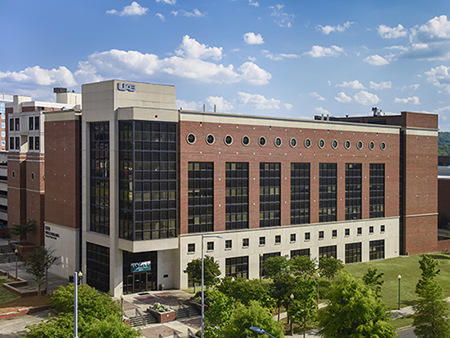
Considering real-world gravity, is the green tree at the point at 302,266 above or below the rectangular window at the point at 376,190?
below

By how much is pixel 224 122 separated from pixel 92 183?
18831 mm

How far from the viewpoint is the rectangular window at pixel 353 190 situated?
7619 cm

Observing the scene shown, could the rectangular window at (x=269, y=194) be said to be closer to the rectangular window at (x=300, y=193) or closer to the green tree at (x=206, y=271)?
the rectangular window at (x=300, y=193)

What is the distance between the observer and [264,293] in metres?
45.4

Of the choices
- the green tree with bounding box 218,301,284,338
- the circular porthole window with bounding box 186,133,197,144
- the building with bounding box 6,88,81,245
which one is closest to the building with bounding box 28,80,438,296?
the circular porthole window with bounding box 186,133,197,144

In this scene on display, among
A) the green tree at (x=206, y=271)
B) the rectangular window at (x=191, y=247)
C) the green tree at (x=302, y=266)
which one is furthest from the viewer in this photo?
the rectangular window at (x=191, y=247)

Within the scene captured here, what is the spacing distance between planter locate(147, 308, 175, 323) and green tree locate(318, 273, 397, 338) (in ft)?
60.3

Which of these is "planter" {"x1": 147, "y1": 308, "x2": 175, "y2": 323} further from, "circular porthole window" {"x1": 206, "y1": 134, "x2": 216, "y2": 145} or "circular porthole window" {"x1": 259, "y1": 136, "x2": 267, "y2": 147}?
"circular porthole window" {"x1": 259, "y1": 136, "x2": 267, "y2": 147}

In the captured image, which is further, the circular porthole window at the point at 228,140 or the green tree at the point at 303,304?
the circular porthole window at the point at 228,140

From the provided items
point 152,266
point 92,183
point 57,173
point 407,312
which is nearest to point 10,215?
point 57,173

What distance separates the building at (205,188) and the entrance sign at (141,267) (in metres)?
0.13

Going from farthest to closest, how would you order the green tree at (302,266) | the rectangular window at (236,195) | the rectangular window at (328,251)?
the rectangular window at (328,251)
the rectangular window at (236,195)
the green tree at (302,266)

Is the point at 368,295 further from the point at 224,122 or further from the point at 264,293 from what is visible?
the point at 224,122

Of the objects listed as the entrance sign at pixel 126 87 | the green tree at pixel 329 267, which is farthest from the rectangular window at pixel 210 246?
the entrance sign at pixel 126 87
